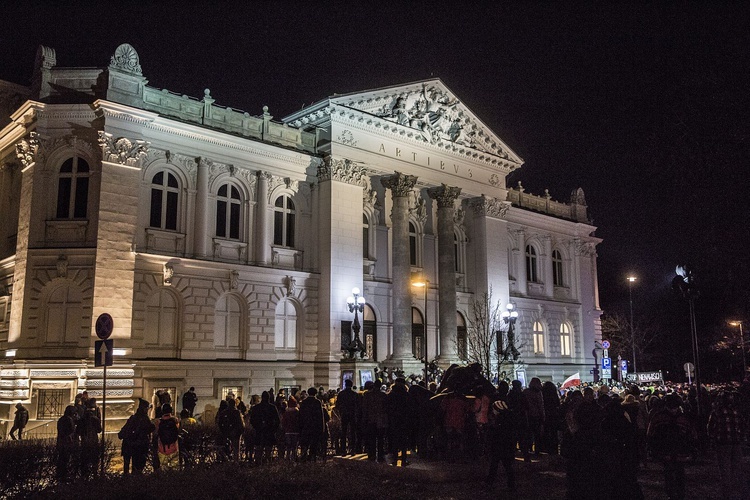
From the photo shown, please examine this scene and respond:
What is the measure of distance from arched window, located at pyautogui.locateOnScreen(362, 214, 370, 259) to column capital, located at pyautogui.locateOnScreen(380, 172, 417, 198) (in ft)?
6.97

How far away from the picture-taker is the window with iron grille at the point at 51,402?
26484 mm

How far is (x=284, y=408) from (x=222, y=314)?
40.9ft

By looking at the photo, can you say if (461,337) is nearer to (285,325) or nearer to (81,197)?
(285,325)

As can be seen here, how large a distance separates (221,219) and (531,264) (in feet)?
84.3

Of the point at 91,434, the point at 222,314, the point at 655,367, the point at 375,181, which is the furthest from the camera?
the point at 655,367

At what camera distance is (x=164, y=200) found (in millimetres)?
30688

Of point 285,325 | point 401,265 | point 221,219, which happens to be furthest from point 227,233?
point 401,265

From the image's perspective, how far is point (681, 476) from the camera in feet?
41.6

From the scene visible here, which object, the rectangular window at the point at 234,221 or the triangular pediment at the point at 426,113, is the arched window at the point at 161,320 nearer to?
the rectangular window at the point at 234,221

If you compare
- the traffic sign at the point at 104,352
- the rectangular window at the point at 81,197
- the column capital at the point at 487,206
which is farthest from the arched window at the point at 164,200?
the column capital at the point at 487,206

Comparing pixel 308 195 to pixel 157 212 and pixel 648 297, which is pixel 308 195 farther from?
pixel 648 297

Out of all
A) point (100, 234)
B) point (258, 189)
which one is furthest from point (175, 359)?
point (258, 189)

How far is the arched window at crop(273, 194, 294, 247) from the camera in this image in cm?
3462

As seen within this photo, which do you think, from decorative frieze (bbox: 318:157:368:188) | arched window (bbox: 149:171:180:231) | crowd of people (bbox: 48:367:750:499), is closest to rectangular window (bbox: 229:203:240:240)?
arched window (bbox: 149:171:180:231)
